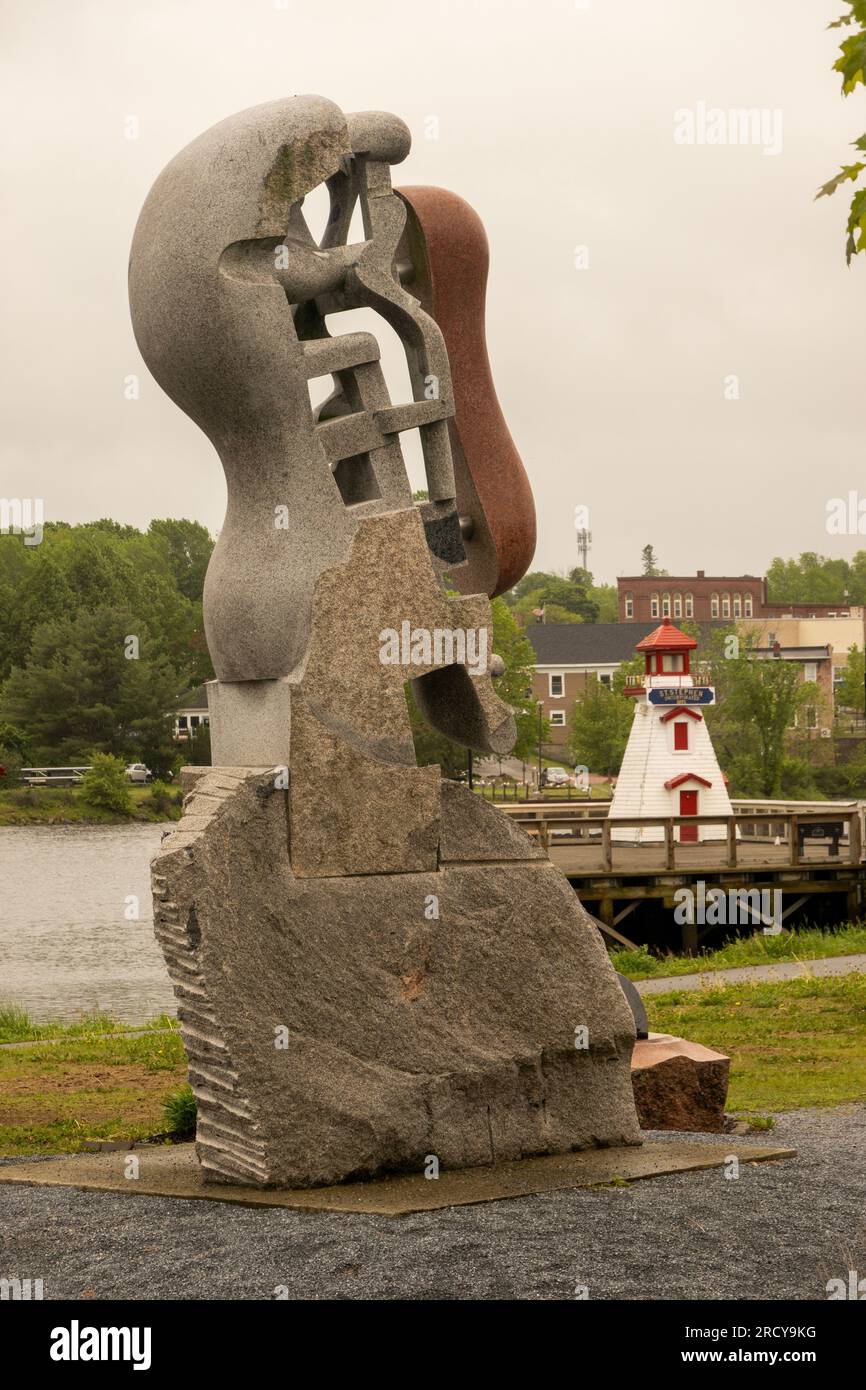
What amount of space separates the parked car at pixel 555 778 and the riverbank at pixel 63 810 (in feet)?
48.6

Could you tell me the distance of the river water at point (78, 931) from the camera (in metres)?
21.0

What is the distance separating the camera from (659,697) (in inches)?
1299

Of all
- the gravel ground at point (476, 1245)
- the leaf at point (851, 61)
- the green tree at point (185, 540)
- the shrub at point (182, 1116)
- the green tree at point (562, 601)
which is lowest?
the shrub at point (182, 1116)

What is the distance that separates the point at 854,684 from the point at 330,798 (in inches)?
2910

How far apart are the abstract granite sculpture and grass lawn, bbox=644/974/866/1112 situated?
3.38 metres

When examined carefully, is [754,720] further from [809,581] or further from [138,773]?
[809,581]

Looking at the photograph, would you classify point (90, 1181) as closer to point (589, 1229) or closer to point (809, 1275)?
point (589, 1229)

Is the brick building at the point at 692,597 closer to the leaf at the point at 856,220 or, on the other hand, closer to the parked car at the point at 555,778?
the parked car at the point at 555,778

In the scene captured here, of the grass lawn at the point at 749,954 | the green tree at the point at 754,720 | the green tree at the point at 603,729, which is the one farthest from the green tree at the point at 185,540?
the grass lawn at the point at 749,954

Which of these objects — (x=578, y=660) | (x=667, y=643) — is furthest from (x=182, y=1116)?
(x=578, y=660)

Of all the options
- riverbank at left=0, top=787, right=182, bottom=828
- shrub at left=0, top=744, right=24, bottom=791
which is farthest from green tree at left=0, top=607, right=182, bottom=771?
riverbank at left=0, top=787, right=182, bottom=828

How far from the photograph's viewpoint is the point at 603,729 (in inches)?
2479

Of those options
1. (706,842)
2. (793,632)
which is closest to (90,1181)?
(706,842)

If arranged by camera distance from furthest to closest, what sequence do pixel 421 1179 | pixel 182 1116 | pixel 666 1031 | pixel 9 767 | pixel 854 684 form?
pixel 854 684, pixel 9 767, pixel 666 1031, pixel 182 1116, pixel 421 1179
